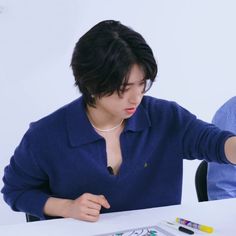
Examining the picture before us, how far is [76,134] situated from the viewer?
0.99 meters

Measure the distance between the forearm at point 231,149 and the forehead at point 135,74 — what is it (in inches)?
11.2

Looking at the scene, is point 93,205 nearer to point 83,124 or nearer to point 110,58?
point 83,124

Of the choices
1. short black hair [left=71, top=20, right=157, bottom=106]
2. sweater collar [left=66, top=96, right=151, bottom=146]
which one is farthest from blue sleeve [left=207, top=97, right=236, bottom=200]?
short black hair [left=71, top=20, right=157, bottom=106]

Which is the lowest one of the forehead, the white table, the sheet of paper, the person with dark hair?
the white table

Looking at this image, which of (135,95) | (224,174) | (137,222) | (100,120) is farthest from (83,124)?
(224,174)

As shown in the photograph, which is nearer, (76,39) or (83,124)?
(83,124)

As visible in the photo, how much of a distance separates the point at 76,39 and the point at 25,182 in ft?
3.26

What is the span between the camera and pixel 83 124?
3.30ft

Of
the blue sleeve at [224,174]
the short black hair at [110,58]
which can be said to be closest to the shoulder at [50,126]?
the short black hair at [110,58]

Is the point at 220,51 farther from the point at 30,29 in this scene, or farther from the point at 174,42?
the point at 30,29

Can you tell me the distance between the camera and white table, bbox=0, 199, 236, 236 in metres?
0.83

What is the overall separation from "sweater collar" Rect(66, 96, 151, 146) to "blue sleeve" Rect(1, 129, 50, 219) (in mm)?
120

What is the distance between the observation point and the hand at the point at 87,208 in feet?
2.88

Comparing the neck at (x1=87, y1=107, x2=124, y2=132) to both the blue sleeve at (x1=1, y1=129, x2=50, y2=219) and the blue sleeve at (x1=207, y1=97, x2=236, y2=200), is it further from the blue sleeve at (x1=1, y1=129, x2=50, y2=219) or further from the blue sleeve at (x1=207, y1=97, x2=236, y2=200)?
the blue sleeve at (x1=207, y1=97, x2=236, y2=200)
